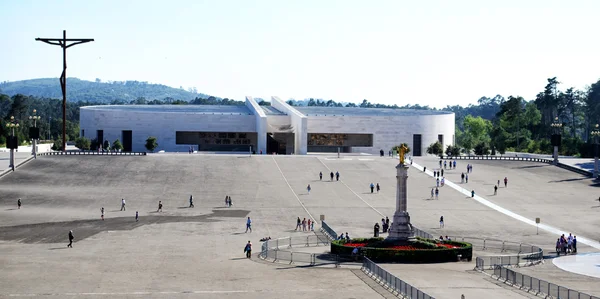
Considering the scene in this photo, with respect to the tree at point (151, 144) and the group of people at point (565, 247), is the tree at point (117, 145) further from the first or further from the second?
the group of people at point (565, 247)

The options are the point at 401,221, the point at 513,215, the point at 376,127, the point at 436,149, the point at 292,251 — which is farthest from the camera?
the point at 376,127

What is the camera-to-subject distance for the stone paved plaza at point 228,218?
3534 centimetres

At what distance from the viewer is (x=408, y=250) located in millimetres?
41969

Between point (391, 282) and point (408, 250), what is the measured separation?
805cm

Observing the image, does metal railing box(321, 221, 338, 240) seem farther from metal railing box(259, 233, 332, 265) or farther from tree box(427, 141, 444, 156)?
tree box(427, 141, 444, 156)

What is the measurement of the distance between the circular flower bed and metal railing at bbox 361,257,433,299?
176 cm

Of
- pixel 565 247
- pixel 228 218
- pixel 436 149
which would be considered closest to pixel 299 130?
pixel 436 149

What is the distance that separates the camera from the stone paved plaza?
116 ft

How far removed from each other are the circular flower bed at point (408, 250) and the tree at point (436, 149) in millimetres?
68436

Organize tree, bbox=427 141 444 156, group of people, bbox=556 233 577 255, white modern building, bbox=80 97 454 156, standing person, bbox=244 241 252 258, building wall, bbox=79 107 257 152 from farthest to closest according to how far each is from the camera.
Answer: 1. white modern building, bbox=80 97 454 156
2. building wall, bbox=79 107 257 152
3. tree, bbox=427 141 444 156
4. group of people, bbox=556 233 577 255
5. standing person, bbox=244 241 252 258

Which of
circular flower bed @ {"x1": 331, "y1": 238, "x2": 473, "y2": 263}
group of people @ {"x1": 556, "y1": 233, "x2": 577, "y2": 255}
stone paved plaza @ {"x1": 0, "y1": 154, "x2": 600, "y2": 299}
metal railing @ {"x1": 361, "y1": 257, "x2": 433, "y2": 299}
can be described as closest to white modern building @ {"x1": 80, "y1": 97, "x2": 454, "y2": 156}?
stone paved plaza @ {"x1": 0, "y1": 154, "x2": 600, "y2": 299}

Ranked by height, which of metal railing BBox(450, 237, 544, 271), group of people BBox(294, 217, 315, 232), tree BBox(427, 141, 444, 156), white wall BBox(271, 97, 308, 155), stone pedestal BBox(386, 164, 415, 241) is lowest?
metal railing BBox(450, 237, 544, 271)

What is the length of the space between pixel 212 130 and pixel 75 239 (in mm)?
69701

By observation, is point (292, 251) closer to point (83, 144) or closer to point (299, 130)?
point (299, 130)
